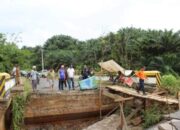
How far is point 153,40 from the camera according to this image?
1140 inches

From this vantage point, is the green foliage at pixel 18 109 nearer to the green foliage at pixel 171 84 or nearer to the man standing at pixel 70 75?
the man standing at pixel 70 75

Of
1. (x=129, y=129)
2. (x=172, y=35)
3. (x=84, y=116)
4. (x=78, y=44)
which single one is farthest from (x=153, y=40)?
(x=78, y=44)

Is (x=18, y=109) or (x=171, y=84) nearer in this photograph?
(x=18, y=109)

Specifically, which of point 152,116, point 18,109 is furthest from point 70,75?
point 152,116

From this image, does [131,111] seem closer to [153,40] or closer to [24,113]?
[24,113]

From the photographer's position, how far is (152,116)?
52.5 feet

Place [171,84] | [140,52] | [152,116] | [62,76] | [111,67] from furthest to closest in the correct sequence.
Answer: [140,52]
[111,67]
[62,76]
[171,84]
[152,116]

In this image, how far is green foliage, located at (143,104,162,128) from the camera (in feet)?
51.8

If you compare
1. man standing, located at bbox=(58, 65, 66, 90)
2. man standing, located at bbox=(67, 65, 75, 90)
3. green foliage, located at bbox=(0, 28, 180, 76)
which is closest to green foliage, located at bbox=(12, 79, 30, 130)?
man standing, located at bbox=(58, 65, 66, 90)

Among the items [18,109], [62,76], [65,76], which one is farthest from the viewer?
[65,76]

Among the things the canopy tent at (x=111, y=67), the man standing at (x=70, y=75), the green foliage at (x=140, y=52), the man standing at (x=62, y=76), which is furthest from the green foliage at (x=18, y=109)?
the green foliage at (x=140, y=52)

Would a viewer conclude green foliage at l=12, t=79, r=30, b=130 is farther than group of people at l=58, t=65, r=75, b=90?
No

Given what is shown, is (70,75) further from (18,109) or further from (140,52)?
(140,52)

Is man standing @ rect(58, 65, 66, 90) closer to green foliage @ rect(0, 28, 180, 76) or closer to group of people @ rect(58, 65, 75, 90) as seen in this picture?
group of people @ rect(58, 65, 75, 90)
